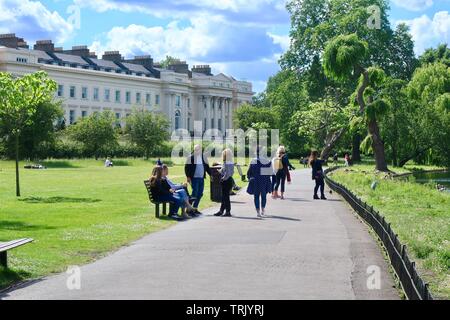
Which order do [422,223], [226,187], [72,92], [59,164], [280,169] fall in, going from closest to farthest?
1. [422,223]
2. [226,187]
3. [280,169]
4. [59,164]
5. [72,92]

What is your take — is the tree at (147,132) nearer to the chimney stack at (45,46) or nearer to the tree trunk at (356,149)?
the tree trunk at (356,149)

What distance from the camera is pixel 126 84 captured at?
14512cm

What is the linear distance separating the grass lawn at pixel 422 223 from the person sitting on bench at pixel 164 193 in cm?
540

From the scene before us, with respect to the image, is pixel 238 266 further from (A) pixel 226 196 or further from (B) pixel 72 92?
(B) pixel 72 92

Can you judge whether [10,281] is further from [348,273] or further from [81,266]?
[348,273]

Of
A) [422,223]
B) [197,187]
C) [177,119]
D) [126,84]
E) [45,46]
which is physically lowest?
[422,223]

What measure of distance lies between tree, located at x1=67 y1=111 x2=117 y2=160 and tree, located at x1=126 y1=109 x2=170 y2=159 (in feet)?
16.8

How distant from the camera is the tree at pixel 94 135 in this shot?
88056 mm

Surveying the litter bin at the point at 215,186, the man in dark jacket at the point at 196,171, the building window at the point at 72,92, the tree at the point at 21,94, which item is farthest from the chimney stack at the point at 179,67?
the man in dark jacket at the point at 196,171

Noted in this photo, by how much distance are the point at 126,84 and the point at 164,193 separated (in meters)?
125

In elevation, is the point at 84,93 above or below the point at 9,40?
below

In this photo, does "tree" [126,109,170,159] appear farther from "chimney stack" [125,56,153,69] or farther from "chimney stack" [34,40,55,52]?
"chimney stack" [125,56,153,69]

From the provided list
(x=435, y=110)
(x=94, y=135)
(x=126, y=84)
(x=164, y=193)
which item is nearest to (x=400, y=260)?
(x=164, y=193)
